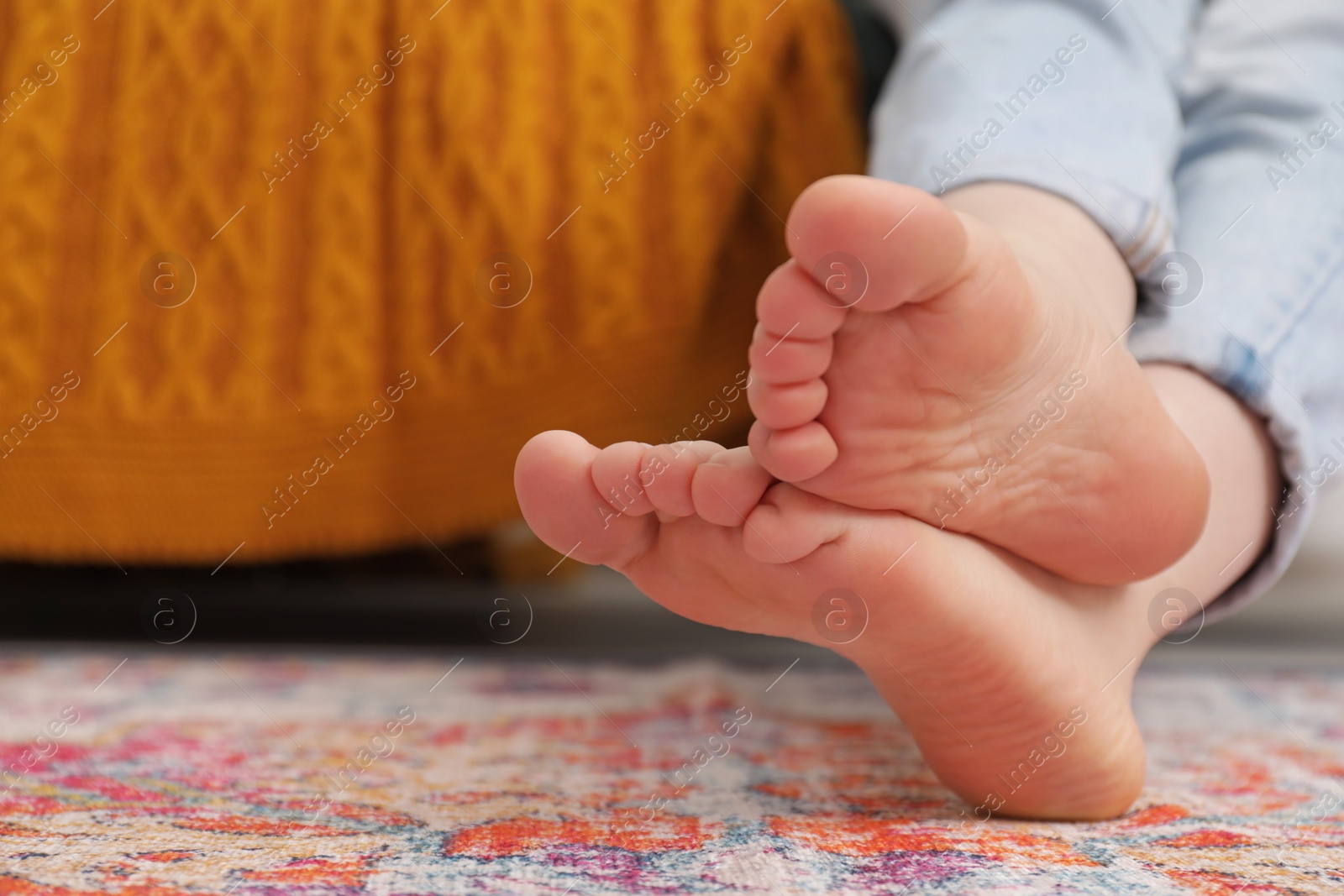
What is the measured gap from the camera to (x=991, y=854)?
1.48 feet

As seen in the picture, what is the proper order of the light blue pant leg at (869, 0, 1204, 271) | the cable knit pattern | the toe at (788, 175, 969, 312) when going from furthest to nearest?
the cable knit pattern → the light blue pant leg at (869, 0, 1204, 271) → the toe at (788, 175, 969, 312)

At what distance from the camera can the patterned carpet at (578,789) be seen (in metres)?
0.43

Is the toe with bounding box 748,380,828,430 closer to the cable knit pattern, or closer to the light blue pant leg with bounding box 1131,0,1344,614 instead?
the light blue pant leg with bounding box 1131,0,1344,614

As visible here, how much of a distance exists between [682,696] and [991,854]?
0.35 metres

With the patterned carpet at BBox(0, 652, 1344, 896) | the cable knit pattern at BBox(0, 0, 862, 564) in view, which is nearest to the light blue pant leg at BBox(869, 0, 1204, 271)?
the cable knit pattern at BBox(0, 0, 862, 564)

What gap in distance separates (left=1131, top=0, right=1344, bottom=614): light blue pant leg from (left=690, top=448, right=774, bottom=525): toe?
0.96 ft

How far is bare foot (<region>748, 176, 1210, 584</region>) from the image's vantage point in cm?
40

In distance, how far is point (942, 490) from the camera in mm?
481

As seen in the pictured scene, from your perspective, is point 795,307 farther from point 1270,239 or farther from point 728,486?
point 1270,239

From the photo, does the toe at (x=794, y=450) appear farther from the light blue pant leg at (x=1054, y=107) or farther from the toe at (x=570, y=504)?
the light blue pant leg at (x=1054, y=107)

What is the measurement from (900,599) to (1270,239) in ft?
1.18

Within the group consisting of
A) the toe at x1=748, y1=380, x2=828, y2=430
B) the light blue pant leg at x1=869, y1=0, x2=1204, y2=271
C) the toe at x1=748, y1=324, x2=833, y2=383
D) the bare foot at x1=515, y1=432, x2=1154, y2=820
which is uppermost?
the light blue pant leg at x1=869, y1=0, x2=1204, y2=271

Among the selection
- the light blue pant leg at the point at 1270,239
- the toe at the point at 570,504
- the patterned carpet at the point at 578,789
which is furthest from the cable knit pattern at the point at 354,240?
the toe at the point at 570,504

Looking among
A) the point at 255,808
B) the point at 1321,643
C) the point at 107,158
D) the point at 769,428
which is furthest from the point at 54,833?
the point at 1321,643
